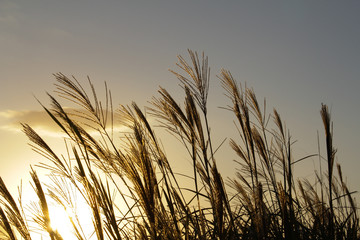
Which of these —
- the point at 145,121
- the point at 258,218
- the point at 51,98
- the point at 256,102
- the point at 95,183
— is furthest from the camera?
the point at 256,102

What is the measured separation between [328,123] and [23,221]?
1.73 meters

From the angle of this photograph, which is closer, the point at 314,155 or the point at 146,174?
the point at 146,174

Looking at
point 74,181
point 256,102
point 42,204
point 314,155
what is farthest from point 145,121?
point 314,155

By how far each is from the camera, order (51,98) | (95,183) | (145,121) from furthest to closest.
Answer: (145,121)
(51,98)
(95,183)

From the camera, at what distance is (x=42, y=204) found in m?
1.63

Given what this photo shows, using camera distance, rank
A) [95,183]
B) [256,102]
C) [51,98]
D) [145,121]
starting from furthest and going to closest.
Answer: [256,102] → [145,121] → [51,98] → [95,183]

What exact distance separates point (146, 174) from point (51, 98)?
1.74 feet

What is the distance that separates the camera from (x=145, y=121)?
2172 mm

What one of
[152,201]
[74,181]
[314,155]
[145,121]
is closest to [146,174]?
[152,201]

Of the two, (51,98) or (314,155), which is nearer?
(51,98)

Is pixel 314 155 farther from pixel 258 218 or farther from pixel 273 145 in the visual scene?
Result: pixel 258 218

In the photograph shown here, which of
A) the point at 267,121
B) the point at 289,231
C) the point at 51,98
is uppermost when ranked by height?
the point at 267,121

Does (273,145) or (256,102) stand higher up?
(256,102)

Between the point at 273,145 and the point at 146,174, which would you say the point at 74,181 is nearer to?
the point at 146,174
